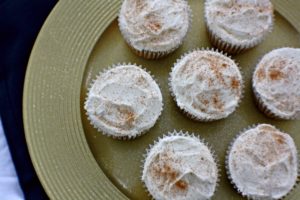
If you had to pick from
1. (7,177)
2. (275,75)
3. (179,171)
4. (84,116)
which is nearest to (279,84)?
(275,75)

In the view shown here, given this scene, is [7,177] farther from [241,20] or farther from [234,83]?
[241,20]

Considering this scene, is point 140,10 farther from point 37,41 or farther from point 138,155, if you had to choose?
point 138,155

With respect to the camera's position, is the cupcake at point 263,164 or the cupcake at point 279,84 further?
the cupcake at point 279,84

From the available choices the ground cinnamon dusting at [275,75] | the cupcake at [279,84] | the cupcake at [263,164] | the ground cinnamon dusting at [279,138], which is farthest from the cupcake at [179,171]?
the ground cinnamon dusting at [275,75]

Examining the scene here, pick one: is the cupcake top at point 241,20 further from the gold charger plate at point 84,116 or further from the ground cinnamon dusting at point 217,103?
the ground cinnamon dusting at point 217,103

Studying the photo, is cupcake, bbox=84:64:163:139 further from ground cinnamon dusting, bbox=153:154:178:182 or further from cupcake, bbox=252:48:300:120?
cupcake, bbox=252:48:300:120

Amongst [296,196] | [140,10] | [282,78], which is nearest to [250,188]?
[296,196]
